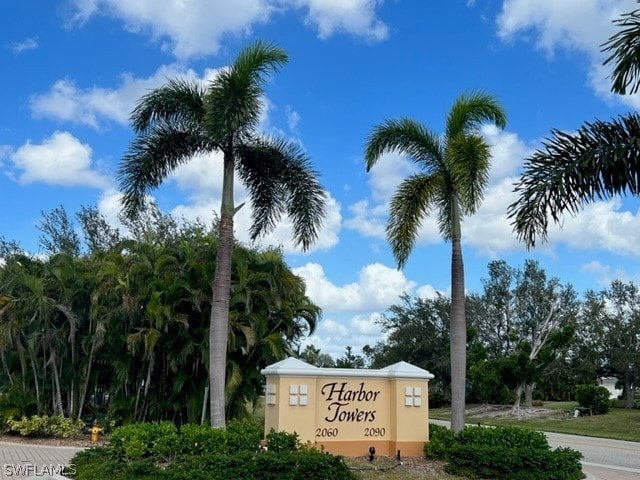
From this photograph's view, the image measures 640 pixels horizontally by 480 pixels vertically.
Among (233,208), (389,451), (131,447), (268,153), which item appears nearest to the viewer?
(131,447)

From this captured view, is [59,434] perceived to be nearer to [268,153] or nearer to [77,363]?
[77,363]

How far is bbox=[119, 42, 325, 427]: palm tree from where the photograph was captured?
13.6 metres

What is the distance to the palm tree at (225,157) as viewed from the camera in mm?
13633

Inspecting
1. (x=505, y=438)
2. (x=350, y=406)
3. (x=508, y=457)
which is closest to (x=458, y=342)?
(x=505, y=438)

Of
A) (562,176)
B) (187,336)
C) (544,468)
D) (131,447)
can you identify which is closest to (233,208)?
(187,336)

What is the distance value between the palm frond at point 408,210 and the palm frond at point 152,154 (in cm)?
479

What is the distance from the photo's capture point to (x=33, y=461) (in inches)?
514

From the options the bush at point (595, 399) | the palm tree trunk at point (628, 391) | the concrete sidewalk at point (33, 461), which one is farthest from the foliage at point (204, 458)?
the palm tree trunk at point (628, 391)

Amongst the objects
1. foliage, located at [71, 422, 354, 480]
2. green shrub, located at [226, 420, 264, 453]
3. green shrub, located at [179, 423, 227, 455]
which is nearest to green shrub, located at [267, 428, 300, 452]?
foliage, located at [71, 422, 354, 480]

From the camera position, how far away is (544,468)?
1106 centimetres

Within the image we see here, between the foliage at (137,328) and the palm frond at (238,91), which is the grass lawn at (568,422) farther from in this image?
the palm frond at (238,91)

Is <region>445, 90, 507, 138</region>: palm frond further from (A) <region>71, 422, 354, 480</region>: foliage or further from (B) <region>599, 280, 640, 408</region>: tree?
(B) <region>599, 280, 640, 408</region>: tree

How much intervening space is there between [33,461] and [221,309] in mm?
4848

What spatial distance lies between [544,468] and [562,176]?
5025 mm
